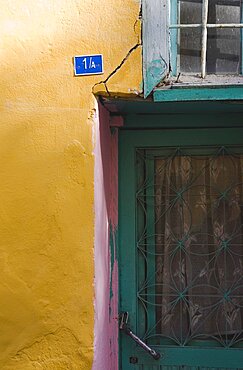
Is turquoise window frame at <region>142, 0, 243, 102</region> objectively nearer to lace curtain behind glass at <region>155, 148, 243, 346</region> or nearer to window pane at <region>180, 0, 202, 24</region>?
window pane at <region>180, 0, 202, 24</region>

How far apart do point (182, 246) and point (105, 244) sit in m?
0.55

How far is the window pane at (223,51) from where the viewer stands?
10.6 ft

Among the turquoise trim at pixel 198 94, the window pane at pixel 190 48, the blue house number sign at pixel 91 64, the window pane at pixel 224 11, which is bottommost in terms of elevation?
the turquoise trim at pixel 198 94

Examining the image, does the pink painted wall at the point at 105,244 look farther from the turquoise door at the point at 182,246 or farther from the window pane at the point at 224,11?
the window pane at the point at 224,11

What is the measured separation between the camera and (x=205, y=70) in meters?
3.19

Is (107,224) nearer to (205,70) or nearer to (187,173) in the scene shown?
(187,173)

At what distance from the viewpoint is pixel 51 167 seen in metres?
3.13

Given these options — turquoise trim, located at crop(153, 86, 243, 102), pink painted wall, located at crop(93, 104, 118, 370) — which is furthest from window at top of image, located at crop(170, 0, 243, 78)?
pink painted wall, located at crop(93, 104, 118, 370)

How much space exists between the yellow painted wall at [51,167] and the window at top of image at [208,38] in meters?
0.27

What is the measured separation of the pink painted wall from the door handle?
44 millimetres

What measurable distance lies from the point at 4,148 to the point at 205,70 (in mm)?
1283

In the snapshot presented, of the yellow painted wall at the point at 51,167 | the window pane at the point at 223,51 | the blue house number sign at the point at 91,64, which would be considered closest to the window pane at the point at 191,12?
the window pane at the point at 223,51

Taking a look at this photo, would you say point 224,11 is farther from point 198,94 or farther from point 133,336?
point 133,336

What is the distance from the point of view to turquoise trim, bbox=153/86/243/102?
122 inches
